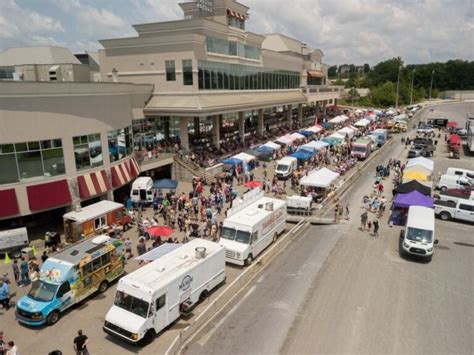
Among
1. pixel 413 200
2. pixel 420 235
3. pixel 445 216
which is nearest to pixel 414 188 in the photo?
pixel 413 200

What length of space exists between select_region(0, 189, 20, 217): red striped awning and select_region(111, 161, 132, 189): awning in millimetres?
7008

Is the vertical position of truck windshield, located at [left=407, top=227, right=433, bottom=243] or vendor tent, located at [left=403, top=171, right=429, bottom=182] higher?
vendor tent, located at [left=403, top=171, right=429, bottom=182]

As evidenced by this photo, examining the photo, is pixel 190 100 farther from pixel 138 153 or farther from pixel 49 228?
pixel 49 228

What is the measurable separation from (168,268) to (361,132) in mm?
57842

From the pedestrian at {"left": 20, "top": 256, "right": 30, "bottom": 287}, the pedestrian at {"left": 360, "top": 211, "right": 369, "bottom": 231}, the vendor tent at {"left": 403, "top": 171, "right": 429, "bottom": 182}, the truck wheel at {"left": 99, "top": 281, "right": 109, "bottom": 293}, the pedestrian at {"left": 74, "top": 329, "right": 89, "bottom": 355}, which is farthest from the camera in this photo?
the vendor tent at {"left": 403, "top": 171, "right": 429, "bottom": 182}

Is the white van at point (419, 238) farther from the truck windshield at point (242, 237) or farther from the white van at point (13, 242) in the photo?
the white van at point (13, 242)

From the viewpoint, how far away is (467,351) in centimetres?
1300

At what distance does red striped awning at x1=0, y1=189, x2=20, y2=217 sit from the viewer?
69.7ft

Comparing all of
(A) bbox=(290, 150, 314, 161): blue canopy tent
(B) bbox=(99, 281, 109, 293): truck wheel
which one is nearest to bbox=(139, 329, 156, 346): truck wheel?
(B) bbox=(99, 281, 109, 293): truck wheel

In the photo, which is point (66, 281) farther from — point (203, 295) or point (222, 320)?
point (222, 320)

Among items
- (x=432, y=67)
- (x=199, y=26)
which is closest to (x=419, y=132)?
(x=199, y=26)

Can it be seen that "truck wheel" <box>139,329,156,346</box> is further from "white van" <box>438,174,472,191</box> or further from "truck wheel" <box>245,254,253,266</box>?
"white van" <box>438,174,472,191</box>

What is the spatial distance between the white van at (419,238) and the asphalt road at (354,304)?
0.65 m

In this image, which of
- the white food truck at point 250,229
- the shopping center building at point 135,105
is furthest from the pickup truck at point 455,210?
the shopping center building at point 135,105
